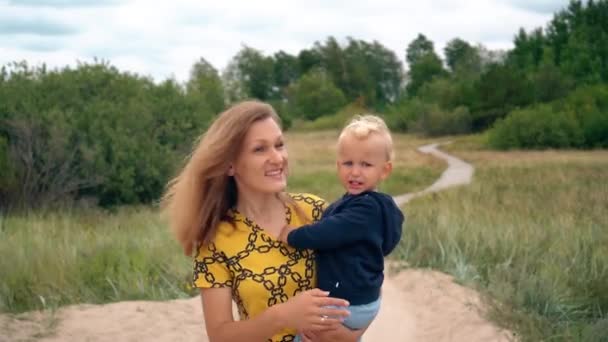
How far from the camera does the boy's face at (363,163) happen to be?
3.15 meters

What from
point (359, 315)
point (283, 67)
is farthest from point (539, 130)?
point (283, 67)

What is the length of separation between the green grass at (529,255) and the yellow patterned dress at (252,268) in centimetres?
382

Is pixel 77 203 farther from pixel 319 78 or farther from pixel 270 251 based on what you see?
pixel 319 78

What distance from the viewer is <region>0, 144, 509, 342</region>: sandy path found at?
7.09 metres

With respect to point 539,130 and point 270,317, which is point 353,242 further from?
point 539,130

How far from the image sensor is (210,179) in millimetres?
3018

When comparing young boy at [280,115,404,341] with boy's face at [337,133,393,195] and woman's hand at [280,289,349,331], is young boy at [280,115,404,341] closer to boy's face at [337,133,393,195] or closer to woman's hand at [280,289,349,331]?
boy's face at [337,133,393,195]

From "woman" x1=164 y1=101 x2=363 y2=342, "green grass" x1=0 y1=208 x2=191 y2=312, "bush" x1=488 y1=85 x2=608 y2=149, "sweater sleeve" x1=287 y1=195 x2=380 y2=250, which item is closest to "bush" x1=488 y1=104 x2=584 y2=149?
"bush" x1=488 y1=85 x2=608 y2=149

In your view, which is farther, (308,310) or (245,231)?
(245,231)

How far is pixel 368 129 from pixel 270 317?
89cm

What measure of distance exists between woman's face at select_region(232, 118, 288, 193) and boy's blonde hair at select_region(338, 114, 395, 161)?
14.3 inches

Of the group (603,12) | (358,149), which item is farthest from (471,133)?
(358,149)

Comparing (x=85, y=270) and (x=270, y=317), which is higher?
(x=270, y=317)

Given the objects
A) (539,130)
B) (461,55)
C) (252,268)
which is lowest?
(539,130)
